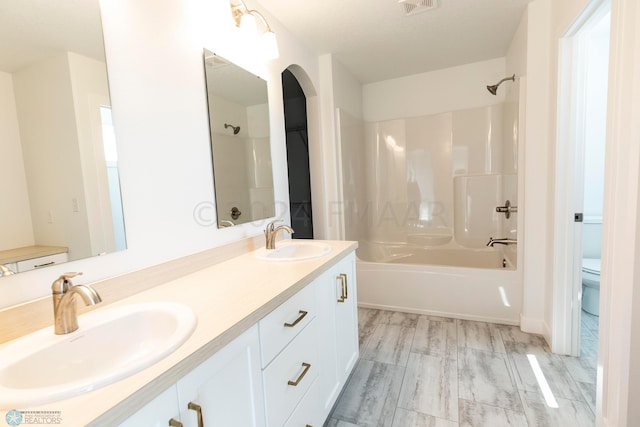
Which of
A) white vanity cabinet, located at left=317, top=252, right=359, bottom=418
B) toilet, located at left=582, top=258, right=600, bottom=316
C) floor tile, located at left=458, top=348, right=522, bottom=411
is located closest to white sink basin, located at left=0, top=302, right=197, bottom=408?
white vanity cabinet, located at left=317, top=252, right=359, bottom=418

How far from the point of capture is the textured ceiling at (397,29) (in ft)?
6.48

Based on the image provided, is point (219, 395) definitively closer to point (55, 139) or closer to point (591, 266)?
point (55, 139)

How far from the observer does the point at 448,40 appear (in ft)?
8.20

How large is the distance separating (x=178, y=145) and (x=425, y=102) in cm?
283

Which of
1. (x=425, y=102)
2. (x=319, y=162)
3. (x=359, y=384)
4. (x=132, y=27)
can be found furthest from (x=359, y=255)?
(x=132, y=27)

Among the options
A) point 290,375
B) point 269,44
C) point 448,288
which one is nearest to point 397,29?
point 269,44

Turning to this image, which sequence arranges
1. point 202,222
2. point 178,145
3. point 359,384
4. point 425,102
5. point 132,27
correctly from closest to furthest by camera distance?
point 132,27
point 178,145
point 202,222
point 359,384
point 425,102

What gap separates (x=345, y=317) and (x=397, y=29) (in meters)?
2.09

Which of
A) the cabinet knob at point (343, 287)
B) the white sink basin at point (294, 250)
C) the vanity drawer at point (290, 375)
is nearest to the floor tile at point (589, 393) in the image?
the cabinet knob at point (343, 287)

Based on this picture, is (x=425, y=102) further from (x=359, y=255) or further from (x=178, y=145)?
(x=178, y=145)

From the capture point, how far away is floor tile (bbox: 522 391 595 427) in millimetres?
1385

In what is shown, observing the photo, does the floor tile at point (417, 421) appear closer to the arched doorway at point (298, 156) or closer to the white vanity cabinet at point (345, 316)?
the white vanity cabinet at point (345, 316)

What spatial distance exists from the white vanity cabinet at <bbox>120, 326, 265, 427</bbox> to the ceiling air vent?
212 centimetres

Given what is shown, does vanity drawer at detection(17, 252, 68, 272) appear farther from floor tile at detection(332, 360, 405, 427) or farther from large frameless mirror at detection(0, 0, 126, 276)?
floor tile at detection(332, 360, 405, 427)
